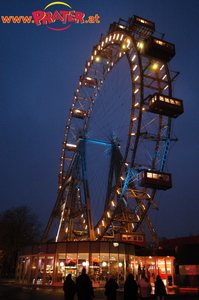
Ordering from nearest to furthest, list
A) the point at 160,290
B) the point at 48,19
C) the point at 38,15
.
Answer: the point at 160,290 < the point at 48,19 < the point at 38,15

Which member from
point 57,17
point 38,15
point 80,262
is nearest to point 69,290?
point 80,262

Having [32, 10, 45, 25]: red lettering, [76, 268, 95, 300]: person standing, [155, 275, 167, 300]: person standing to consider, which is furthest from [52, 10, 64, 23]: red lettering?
[76, 268, 95, 300]: person standing

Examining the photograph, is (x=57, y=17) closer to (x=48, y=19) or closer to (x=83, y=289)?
(x=48, y=19)

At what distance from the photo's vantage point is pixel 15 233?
4328 cm

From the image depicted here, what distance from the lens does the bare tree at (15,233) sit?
41.9 meters

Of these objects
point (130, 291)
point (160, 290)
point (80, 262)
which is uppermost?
point (80, 262)

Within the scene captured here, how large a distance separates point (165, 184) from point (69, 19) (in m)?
21.8

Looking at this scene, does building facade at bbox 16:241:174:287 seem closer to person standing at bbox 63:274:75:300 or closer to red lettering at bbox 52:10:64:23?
person standing at bbox 63:274:75:300

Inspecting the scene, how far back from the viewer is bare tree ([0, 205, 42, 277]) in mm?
41938

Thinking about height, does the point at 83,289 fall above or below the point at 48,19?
below

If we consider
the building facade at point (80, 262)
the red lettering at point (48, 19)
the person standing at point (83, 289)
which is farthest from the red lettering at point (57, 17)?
the person standing at point (83, 289)

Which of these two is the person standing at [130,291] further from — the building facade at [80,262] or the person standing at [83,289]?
the building facade at [80,262]

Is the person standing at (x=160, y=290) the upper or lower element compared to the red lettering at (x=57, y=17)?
lower

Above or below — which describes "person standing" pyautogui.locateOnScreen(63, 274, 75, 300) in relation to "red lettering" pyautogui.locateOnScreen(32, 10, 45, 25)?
below
